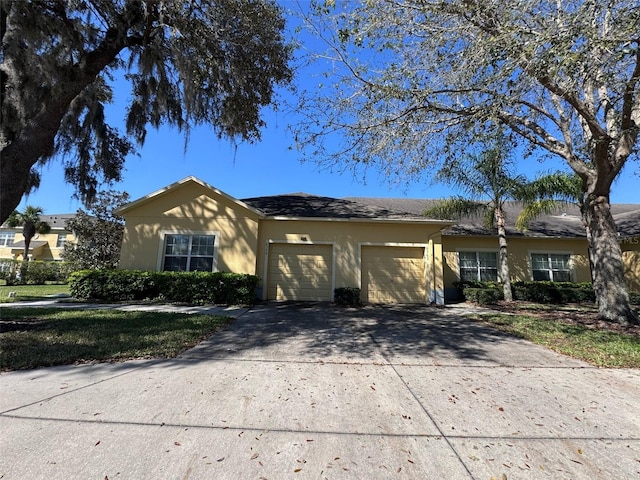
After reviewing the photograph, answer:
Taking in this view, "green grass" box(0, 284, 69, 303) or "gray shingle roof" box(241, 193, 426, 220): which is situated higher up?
"gray shingle roof" box(241, 193, 426, 220)

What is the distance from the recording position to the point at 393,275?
1277 cm

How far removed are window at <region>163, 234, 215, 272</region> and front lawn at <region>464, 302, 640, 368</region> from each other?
9.34 m

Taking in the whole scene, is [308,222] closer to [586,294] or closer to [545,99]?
[545,99]

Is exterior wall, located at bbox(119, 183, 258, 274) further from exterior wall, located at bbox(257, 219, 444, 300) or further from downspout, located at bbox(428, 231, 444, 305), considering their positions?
downspout, located at bbox(428, 231, 444, 305)

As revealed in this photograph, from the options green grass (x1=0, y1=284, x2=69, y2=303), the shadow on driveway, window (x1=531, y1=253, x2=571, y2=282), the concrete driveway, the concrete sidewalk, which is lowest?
the concrete driveway

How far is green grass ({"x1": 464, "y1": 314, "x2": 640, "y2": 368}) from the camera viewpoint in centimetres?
534

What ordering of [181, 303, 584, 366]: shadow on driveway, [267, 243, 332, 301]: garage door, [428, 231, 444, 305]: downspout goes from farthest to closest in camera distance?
[267, 243, 332, 301]: garage door, [428, 231, 444, 305]: downspout, [181, 303, 584, 366]: shadow on driveway

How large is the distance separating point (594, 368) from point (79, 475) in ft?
21.0

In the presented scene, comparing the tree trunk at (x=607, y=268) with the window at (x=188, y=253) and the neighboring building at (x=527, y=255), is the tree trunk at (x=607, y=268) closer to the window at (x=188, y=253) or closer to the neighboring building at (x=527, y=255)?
the neighboring building at (x=527, y=255)

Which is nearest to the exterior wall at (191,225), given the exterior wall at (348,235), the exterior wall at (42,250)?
the exterior wall at (348,235)

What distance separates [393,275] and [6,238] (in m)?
39.5

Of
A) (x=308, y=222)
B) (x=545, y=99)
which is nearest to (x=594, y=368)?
(x=545, y=99)

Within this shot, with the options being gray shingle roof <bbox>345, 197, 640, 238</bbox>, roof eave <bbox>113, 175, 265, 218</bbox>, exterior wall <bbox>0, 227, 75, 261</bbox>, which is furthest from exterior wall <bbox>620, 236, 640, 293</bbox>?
exterior wall <bbox>0, 227, 75, 261</bbox>

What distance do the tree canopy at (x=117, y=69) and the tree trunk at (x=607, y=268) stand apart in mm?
9411
